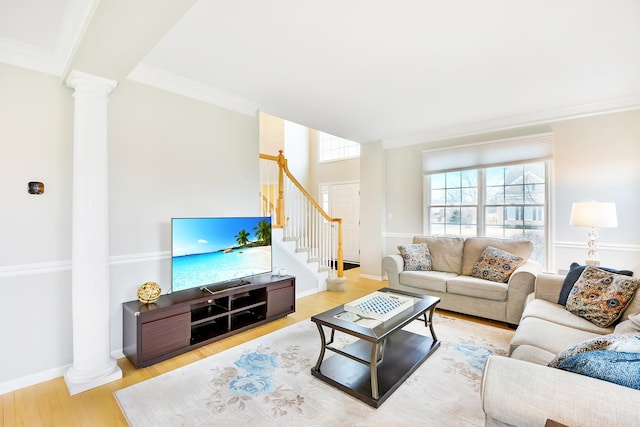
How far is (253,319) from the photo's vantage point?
3.32 metres

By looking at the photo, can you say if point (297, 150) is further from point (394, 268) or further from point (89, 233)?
point (89, 233)

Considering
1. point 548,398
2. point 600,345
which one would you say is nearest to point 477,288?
point 600,345

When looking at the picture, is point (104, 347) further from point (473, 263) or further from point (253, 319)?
point (473, 263)

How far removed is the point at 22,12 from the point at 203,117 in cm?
154

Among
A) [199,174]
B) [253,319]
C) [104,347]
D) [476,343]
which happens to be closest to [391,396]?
[476,343]

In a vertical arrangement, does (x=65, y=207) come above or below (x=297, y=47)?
below

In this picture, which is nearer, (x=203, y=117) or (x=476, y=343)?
(x=476, y=343)

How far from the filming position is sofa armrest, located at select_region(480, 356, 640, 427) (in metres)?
0.89

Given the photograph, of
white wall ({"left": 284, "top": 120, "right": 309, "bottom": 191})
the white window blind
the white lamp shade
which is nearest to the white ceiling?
the white window blind

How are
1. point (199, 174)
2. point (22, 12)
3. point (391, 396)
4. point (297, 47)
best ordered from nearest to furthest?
point (22, 12)
point (391, 396)
point (297, 47)
point (199, 174)

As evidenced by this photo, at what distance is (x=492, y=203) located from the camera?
4566 mm

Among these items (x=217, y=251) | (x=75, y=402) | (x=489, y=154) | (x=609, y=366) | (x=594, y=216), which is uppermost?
(x=489, y=154)

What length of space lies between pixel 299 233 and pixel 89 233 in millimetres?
2742

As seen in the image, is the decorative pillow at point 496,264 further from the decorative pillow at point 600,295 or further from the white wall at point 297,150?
the white wall at point 297,150
